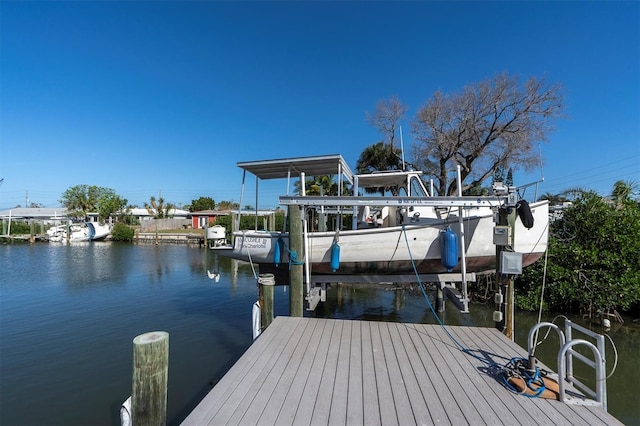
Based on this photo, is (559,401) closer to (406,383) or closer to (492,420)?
(492,420)

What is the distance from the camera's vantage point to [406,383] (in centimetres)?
320

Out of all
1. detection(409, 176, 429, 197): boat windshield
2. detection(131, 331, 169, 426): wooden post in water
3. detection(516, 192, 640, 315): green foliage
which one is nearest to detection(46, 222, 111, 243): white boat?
detection(409, 176, 429, 197): boat windshield

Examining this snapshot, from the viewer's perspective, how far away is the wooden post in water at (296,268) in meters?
5.74

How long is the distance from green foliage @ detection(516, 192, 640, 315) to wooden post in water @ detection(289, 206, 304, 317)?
7295 mm

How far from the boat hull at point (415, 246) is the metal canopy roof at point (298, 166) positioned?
165 cm

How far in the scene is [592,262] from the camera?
8.44m

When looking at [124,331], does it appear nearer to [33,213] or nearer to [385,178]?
[385,178]

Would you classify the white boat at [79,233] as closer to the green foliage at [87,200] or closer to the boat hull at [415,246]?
the green foliage at [87,200]

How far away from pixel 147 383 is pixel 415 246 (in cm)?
531

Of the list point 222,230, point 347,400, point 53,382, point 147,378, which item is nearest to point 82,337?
point 53,382

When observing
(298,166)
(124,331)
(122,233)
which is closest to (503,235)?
(298,166)

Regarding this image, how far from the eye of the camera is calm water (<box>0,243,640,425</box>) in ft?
16.6

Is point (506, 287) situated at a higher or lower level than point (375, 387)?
higher

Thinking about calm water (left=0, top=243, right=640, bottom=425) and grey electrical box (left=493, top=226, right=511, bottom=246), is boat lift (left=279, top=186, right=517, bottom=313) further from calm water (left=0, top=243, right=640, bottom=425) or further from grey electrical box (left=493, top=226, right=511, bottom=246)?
calm water (left=0, top=243, right=640, bottom=425)
